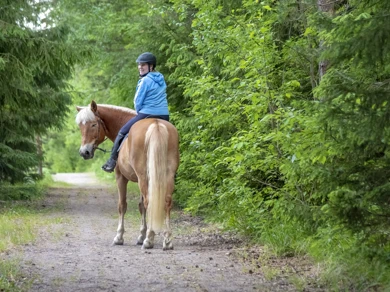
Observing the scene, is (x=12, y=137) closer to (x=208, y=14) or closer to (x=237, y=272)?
(x=208, y=14)

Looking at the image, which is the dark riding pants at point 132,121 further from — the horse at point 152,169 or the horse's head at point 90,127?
the horse's head at point 90,127

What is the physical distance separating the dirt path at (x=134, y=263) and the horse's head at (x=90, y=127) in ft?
5.18

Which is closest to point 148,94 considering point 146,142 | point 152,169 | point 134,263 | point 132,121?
point 132,121

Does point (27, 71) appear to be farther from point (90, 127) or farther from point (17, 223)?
point (17, 223)

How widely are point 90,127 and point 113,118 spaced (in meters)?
0.42

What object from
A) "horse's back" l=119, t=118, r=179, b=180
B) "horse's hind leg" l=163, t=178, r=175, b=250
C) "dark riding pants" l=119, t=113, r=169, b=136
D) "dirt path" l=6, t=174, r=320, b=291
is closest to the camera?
"dirt path" l=6, t=174, r=320, b=291

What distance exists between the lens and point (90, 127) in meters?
11.8

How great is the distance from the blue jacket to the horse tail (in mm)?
816

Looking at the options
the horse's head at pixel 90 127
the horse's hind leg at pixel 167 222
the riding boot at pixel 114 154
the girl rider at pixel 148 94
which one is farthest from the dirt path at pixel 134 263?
the girl rider at pixel 148 94

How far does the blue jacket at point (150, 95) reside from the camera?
429 inches

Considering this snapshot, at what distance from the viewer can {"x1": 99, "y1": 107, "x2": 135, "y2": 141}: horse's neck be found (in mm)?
11883

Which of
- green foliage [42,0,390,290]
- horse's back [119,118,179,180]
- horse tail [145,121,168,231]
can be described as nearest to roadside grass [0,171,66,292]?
horse tail [145,121,168,231]

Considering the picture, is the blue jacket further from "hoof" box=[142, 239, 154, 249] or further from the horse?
"hoof" box=[142, 239, 154, 249]

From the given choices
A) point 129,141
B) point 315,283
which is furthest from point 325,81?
point 129,141
